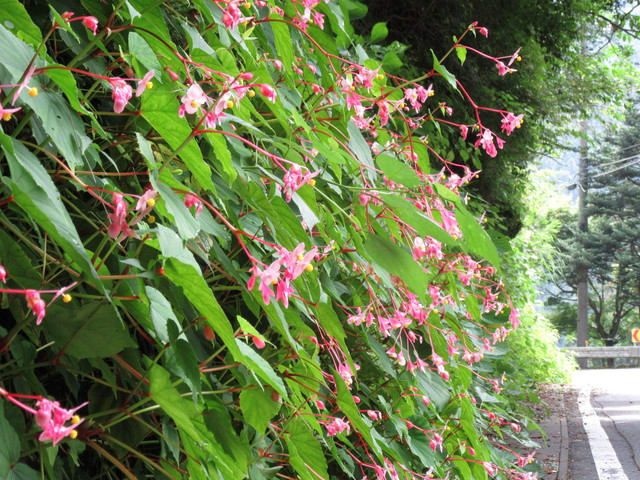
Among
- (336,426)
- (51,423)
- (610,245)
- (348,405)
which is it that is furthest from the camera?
(610,245)

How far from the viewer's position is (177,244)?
37.3 inches

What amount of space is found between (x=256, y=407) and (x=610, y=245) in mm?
43450

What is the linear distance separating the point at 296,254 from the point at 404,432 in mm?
1289

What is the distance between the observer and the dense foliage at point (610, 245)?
4197 centimetres

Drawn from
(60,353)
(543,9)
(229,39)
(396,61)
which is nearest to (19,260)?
(60,353)

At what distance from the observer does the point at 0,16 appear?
87cm

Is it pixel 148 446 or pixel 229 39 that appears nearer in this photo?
pixel 148 446

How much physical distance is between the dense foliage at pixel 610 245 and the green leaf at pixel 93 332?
41040mm

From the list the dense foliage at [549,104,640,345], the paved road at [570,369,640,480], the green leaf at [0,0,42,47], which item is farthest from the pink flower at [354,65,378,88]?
the dense foliage at [549,104,640,345]

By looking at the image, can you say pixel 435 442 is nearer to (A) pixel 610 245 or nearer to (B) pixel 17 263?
(B) pixel 17 263

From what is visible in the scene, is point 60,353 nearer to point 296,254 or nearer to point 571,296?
point 296,254

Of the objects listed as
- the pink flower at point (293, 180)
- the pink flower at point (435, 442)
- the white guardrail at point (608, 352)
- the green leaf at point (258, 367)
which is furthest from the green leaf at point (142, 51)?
the white guardrail at point (608, 352)

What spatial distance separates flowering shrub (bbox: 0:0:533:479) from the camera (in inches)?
36.5

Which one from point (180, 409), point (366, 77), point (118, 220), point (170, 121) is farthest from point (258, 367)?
point (366, 77)
